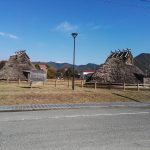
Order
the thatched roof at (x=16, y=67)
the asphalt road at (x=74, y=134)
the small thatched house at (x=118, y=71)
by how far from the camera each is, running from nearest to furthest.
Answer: the asphalt road at (x=74, y=134) < the small thatched house at (x=118, y=71) < the thatched roof at (x=16, y=67)

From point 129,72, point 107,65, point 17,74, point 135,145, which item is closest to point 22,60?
point 17,74

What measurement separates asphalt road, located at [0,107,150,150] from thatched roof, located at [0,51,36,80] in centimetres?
4916

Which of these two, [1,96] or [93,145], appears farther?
[1,96]

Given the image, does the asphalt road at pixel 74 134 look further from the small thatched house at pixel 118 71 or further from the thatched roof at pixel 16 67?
the thatched roof at pixel 16 67

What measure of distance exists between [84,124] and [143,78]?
39030 mm

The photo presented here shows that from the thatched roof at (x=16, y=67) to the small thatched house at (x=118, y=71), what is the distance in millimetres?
16798

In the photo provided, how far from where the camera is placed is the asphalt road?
326 inches

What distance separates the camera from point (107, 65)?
176ft

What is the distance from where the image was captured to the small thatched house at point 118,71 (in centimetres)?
4940

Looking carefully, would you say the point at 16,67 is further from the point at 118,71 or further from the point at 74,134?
the point at 74,134

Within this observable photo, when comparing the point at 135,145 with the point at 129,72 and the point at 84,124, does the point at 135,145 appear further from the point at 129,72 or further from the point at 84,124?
the point at 129,72

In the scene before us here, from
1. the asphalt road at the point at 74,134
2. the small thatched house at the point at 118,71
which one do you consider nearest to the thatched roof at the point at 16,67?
the small thatched house at the point at 118,71

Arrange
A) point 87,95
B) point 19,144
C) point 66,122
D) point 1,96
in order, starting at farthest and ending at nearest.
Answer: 1. point 87,95
2. point 1,96
3. point 66,122
4. point 19,144

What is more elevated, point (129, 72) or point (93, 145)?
point (129, 72)
